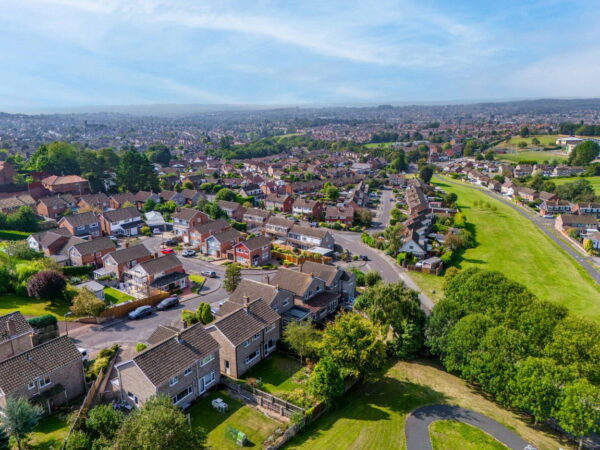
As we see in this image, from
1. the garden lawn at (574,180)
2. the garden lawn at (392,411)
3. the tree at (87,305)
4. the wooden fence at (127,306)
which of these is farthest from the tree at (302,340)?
the garden lawn at (574,180)

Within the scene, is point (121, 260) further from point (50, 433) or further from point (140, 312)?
point (50, 433)

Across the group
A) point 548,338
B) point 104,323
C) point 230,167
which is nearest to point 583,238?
point 548,338

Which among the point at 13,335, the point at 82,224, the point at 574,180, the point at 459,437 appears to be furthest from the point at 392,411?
the point at 574,180

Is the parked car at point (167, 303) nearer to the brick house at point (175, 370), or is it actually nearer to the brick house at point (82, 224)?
the brick house at point (175, 370)

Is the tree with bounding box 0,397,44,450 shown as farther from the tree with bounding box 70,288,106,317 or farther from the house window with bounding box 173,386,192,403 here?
the tree with bounding box 70,288,106,317

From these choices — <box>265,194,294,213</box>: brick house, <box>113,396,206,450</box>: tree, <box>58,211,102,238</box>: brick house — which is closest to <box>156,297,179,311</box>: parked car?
<box>113,396,206,450</box>: tree

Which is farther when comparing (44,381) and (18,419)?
(44,381)
